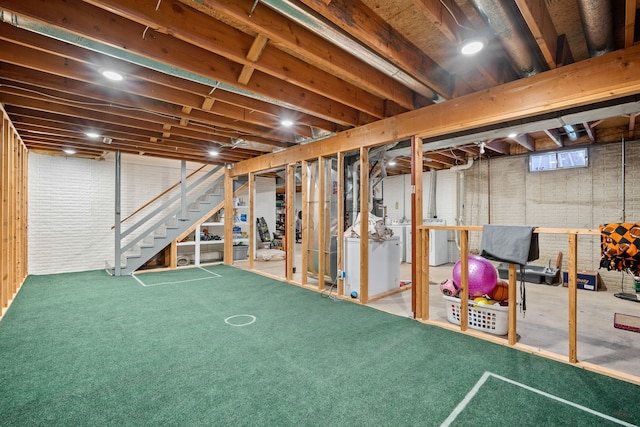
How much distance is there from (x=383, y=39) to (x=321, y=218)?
3.16m

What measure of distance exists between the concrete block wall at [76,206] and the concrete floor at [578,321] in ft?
21.8

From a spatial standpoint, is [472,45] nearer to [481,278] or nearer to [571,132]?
[481,278]

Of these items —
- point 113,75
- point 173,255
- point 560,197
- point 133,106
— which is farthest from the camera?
point 173,255

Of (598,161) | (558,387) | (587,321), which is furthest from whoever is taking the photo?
(598,161)

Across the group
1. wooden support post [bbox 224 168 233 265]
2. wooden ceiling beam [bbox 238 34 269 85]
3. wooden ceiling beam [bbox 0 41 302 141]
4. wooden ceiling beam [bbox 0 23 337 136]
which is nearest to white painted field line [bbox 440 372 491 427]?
wooden ceiling beam [bbox 238 34 269 85]

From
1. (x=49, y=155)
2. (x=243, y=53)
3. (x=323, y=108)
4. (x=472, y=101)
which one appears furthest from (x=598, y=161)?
(x=49, y=155)

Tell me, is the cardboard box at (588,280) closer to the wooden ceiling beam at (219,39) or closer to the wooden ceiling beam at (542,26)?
the wooden ceiling beam at (542,26)

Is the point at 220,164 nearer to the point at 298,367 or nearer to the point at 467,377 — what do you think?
the point at 298,367

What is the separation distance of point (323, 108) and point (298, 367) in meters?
3.12

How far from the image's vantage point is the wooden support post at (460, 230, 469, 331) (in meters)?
3.19

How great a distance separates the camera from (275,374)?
2.41 meters

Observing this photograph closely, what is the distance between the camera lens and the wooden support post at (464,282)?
3.19 m

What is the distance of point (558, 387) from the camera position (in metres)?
2.22

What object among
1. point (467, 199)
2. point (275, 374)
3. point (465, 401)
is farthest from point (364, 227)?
point (467, 199)
